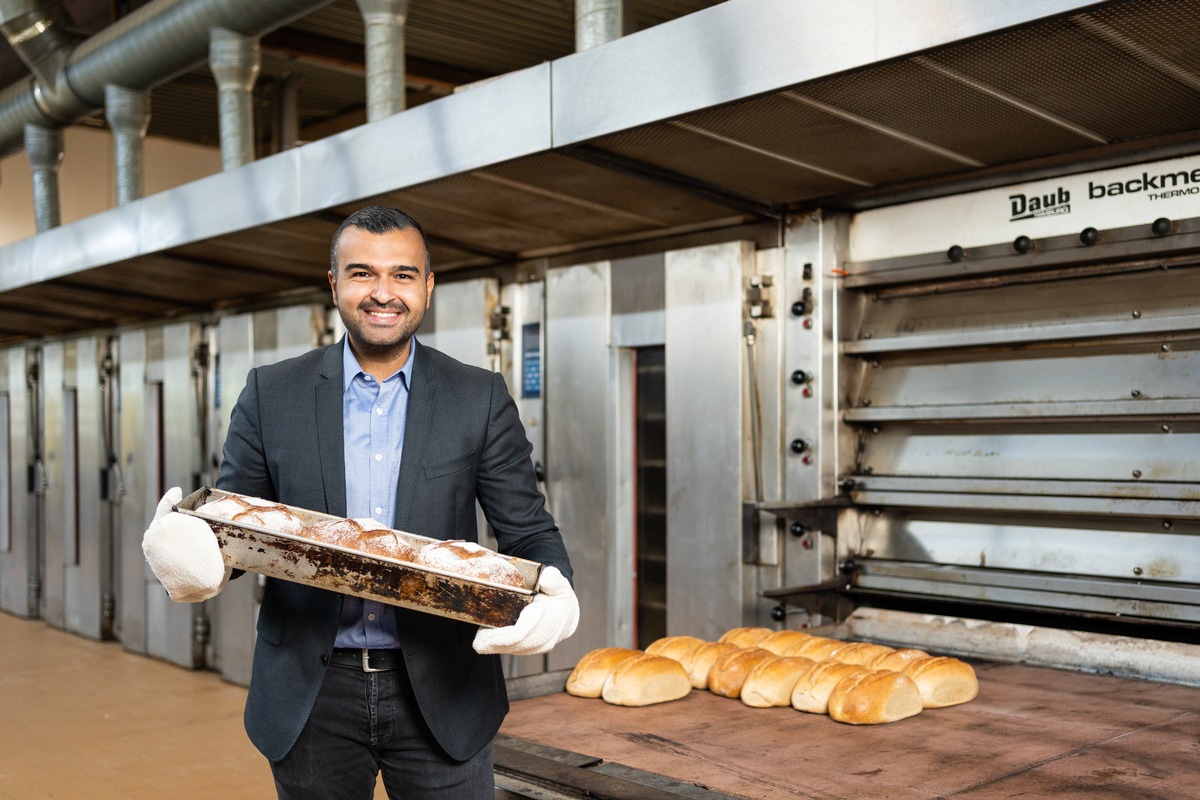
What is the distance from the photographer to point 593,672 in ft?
9.24

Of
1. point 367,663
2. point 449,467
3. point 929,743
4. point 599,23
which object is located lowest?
point 929,743

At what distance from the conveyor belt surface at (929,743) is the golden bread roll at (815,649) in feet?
1.12

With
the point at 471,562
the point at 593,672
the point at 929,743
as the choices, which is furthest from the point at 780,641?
the point at 471,562

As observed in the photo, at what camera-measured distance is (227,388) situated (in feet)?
21.6

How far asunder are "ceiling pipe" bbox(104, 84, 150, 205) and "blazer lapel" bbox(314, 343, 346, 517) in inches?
176

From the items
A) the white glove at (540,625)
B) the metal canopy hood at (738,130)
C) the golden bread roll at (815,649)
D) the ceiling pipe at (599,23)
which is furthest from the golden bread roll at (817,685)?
the ceiling pipe at (599,23)

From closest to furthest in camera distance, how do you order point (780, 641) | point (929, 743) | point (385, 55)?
point (929, 743) → point (780, 641) → point (385, 55)

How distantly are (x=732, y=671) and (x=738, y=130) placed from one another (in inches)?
53.7

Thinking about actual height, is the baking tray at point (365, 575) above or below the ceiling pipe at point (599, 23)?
below

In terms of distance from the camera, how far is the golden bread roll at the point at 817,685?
2633 millimetres

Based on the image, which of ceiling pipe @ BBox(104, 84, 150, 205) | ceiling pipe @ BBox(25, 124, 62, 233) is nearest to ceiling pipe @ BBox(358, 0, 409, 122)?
ceiling pipe @ BBox(104, 84, 150, 205)

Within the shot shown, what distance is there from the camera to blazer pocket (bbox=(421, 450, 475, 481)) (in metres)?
1.79

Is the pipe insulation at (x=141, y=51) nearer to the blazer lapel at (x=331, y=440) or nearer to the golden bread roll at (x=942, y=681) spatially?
the blazer lapel at (x=331, y=440)

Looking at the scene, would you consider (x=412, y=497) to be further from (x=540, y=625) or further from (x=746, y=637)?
(x=746, y=637)
